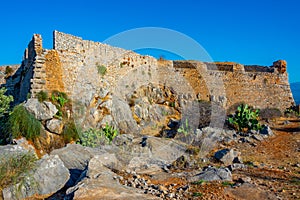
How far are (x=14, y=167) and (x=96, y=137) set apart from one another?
15.2ft

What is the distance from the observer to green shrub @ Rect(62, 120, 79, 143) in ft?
34.5

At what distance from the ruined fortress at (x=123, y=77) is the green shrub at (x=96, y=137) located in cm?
155

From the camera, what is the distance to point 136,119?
15.7m

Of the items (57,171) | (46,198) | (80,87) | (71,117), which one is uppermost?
(80,87)

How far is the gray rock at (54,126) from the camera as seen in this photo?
10422mm

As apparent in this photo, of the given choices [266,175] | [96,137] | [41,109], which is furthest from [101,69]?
[266,175]

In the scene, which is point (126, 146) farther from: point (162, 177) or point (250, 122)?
point (250, 122)

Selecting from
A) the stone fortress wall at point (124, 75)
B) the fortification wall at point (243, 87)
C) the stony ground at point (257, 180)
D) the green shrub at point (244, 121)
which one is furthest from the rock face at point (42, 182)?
the fortification wall at point (243, 87)

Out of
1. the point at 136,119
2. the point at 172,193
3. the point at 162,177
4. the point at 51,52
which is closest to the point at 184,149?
the point at 162,177

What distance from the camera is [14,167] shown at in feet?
20.0

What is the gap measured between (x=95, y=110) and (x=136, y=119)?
11.3 ft

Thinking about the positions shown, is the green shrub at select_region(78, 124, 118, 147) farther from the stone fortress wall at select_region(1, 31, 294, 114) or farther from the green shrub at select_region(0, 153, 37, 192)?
the green shrub at select_region(0, 153, 37, 192)

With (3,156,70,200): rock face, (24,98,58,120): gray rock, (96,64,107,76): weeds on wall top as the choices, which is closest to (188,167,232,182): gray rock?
(3,156,70,200): rock face

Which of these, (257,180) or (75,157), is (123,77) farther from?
(257,180)
